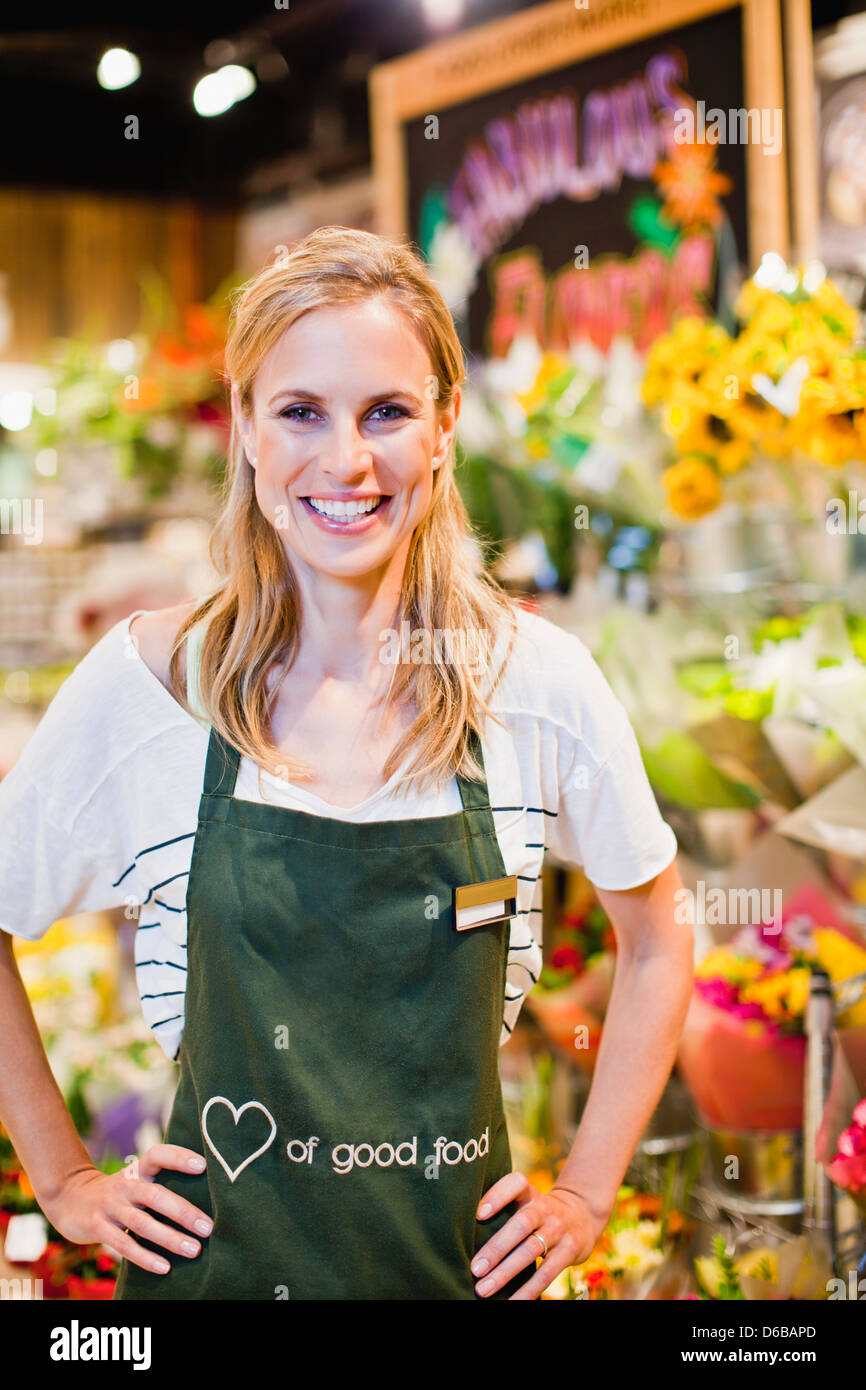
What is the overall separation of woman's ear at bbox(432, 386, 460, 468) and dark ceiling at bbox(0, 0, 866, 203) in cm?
242

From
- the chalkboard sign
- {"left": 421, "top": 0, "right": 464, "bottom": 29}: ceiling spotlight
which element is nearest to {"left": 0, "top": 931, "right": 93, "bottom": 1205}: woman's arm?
the chalkboard sign

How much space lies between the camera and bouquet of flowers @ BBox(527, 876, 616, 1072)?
199 centimetres

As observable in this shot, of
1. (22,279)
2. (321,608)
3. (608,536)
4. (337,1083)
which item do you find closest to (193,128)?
(22,279)

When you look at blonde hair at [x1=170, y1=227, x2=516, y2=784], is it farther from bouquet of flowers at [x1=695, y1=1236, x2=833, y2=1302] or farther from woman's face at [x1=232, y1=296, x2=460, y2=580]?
bouquet of flowers at [x1=695, y1=1236, x2=833, y2=1302]

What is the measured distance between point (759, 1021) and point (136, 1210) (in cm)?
86

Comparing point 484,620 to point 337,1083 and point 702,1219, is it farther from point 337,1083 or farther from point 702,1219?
point 702,1219

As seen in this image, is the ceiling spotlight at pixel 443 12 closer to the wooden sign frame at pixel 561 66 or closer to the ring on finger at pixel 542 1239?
the wooden sign frame at pixel 561 66

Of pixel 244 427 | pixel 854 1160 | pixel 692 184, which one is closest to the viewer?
pixel 244 427

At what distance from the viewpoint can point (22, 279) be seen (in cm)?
638

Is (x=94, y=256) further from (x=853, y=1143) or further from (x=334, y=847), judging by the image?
(x=853, y=1143)

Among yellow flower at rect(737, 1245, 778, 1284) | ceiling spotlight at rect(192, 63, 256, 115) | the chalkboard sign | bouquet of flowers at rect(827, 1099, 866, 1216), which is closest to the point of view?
bouquet of flowers at rect(827, 1099, 866, 1216)

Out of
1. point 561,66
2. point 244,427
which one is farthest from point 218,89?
point 244,427

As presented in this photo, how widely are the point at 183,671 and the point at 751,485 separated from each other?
111 centimetres

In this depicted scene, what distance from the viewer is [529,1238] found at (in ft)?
4.18
